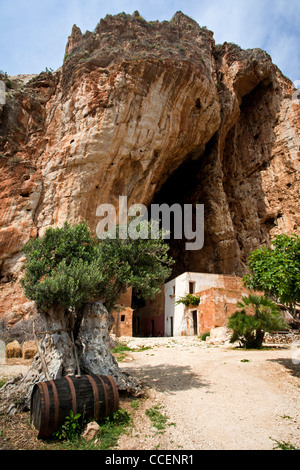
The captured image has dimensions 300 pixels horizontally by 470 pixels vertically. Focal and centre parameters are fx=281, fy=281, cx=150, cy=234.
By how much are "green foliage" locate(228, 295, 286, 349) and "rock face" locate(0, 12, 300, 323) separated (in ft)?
39.2

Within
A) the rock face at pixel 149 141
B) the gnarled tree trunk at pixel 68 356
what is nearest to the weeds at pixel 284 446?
the gnarled tree trunk at pixel 68 356

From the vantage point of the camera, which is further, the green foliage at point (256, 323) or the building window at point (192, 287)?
the building window at point (192, 287)

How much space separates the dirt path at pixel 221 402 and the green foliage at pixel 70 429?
77 centimetres

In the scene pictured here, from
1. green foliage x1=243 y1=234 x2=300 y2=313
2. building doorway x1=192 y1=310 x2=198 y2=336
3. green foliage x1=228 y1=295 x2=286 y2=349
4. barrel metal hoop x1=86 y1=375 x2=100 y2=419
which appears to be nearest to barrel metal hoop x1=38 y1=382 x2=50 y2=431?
barrel metal hoop x1=86 y1=375 x2=100 y2=419

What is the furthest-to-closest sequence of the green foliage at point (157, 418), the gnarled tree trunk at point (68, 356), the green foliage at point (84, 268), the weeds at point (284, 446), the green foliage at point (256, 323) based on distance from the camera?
the green foliage at point (256, 323) < the green foliage at point (84, 268) < the gnarled tree trunk at point (68, 356) < the green foliage at point (157, 418) < the weeds at point (284, 446)

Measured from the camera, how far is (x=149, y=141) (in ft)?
73.6

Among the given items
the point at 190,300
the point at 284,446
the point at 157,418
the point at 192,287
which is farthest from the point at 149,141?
the point at 284,446

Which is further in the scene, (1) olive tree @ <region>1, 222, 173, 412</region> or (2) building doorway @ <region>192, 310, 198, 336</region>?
(2) building doorway @ <region>192, 310, 198, 336</region>

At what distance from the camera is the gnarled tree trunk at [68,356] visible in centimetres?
611

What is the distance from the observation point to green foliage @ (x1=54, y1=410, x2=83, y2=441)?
4571 mm

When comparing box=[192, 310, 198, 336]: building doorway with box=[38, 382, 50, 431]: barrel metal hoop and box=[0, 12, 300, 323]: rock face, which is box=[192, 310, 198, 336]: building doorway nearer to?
box=[0, 12, 300, 323]: rock face

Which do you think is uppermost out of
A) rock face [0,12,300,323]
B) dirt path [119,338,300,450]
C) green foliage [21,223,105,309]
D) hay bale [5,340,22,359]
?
rock face [0,12,300,323]

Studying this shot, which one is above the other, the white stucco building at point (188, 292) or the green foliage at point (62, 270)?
the green foliage at point (62, 270)

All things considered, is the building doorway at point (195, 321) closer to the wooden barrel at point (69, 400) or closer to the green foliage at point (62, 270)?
the green foliage at point (62, 270)
